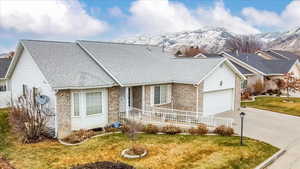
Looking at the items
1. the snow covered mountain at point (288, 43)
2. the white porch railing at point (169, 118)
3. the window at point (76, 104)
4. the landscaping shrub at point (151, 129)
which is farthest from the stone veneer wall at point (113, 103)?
the snow covered mountain at point (288, 43)

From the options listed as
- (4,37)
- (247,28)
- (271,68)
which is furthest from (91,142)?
(247,28)

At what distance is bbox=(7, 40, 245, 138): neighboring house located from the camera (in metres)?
13.7

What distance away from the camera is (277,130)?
15.1 metres

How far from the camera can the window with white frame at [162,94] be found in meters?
17.8

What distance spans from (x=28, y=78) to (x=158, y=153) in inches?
415

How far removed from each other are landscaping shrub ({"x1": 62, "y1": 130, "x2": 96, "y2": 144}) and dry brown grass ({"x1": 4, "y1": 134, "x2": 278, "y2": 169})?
0.59 meters

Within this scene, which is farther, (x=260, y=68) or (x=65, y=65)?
(x=260, y=68)

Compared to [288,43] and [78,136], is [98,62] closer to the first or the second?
[78,136]

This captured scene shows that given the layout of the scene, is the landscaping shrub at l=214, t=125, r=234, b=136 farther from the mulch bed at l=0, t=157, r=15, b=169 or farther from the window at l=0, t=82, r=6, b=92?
Result: the window at l=0, t=82, r=6, b=92

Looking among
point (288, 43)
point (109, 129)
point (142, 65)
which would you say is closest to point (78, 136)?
point (109, 129)

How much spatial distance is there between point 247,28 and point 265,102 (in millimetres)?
130395

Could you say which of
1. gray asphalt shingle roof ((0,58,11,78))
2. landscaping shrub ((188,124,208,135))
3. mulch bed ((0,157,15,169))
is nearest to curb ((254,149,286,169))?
landscaping shrub ((188,124,208,135))

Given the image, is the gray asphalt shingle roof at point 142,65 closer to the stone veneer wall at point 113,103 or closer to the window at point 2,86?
the stone veneer wall at point 113,103

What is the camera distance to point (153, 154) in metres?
10.7
